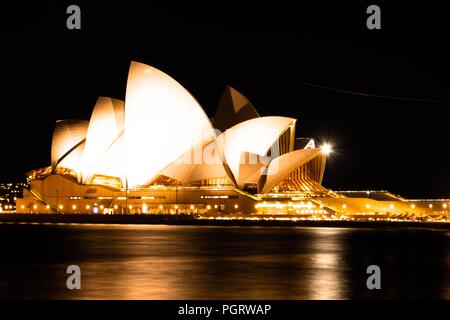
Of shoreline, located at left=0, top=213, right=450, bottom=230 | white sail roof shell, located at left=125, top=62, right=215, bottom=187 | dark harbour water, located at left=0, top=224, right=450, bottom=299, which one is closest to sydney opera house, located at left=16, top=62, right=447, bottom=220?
white sail roof shell, located at left=125, top=62, right=215, bottom=187

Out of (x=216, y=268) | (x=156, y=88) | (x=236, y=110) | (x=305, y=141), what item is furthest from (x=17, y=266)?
(x=305, y=141)

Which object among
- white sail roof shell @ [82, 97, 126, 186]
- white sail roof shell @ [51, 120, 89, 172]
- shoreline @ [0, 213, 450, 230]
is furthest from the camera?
Answer: white sail roof shell @ [51, 120, 89, 172]

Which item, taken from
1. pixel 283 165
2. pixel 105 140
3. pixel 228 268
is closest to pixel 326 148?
pixel 283 165

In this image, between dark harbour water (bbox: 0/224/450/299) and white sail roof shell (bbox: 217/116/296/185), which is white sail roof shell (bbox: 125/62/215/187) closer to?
white sail roof shell (bbox: 217/116/296/185)

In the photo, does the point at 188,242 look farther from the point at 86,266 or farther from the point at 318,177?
the point at 318,177

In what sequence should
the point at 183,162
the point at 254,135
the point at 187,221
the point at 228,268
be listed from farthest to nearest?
1. the point at 183,162
2. the point at 187,221
3. the point at 254,135
4. the point at 228,268

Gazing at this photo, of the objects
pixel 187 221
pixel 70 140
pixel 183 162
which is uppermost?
pixel 70 140

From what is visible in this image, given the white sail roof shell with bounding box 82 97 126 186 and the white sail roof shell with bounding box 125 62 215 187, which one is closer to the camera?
the white sail roof shell with bounding box 125 62 215 187

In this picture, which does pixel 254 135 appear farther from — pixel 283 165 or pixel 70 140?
pixel 70 140
